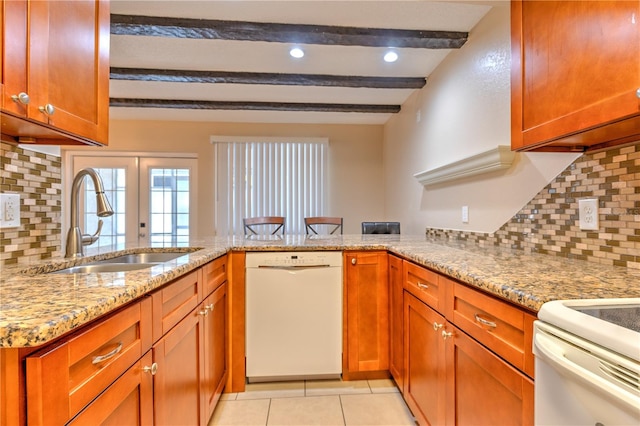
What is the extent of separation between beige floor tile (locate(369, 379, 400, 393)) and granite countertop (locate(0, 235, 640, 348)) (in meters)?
1.00

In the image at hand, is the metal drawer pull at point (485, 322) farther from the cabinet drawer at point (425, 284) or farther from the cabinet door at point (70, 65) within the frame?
the cabinet door at point (70, 65)

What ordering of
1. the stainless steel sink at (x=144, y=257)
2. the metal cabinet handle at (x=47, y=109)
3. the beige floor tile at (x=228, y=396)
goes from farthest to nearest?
1. the beige floor tile at (x=228, y=396)
2. the stainless steel sink at (x=144, y=257)
3. the metal cabinet handle at (x=47, y=109)

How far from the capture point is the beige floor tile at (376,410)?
1657 millimetres

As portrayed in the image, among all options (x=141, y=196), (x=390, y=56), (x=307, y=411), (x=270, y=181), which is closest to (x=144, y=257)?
(x=307, y=411)

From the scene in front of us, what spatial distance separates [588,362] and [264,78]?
9.93ft

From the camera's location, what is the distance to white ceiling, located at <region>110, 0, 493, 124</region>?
1997 mm

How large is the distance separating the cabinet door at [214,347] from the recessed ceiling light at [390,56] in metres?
2.21

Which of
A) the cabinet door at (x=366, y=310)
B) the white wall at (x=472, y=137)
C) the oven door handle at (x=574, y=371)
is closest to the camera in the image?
the oven door handle at (x=574, y=371)

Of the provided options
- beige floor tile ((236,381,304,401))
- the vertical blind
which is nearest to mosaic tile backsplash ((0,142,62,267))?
beige floor tile ((236,381,304,401))

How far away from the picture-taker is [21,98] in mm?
838

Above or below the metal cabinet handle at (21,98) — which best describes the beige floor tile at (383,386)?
below

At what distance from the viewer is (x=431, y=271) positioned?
136cm

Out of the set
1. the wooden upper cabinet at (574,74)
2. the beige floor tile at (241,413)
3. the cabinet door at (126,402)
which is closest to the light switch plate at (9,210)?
the cabinet door at (126,402)

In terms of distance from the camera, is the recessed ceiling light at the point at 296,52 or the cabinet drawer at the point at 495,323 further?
the recessed ceiling light at the point at 296,52
